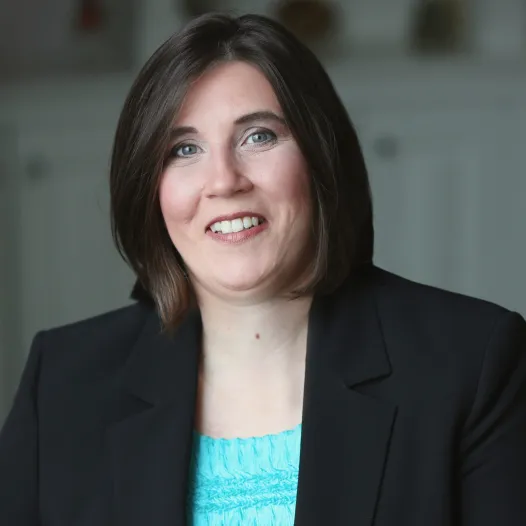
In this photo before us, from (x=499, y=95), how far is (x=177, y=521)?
2.19m

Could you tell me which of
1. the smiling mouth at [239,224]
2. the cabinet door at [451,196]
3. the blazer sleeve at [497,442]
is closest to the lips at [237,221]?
the smiling mouth at [239,224]

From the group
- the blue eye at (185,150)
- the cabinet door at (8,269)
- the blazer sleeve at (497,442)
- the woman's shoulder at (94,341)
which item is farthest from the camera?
the cabinet door at (8,269)

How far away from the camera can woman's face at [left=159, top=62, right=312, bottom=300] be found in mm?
1479

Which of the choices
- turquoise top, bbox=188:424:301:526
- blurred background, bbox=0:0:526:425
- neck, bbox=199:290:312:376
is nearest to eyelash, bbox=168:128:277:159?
neck, bbox=199:290:312:376

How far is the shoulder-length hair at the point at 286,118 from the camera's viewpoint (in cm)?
150

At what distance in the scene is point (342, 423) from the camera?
4.89ft

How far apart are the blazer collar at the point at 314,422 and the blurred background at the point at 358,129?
1736 millimetres

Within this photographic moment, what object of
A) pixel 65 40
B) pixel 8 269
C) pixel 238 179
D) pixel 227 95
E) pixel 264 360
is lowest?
pixel 264 360

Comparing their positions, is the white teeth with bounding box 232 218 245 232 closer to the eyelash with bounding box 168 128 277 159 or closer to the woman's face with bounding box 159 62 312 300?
the woman's face with bounding box 159 62 312 300

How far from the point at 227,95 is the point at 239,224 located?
19 cm

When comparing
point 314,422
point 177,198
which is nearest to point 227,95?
point 177,198

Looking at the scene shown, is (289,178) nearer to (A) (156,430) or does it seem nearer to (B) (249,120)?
(B) (249,120)

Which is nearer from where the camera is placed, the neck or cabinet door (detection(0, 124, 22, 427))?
the neck

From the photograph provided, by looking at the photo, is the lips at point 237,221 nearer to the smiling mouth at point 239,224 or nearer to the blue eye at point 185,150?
the smiling mouth at point 239,224
